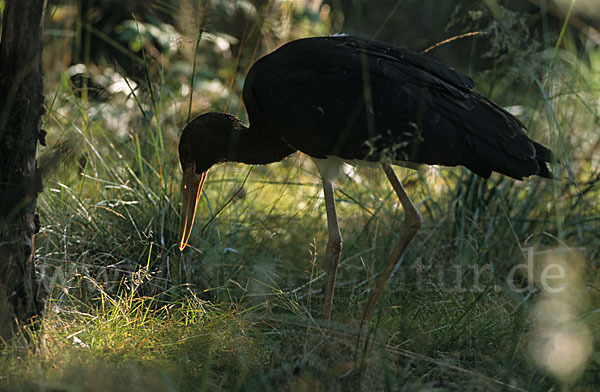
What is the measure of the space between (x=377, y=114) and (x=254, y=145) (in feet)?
2.80

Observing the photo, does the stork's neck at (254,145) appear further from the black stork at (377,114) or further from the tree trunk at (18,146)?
the tree trunk at (18,146)

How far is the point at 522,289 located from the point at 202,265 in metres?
1.51

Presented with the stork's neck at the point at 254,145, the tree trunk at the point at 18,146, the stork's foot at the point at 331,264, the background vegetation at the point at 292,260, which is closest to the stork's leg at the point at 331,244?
the stork's foot at the point at 331,264

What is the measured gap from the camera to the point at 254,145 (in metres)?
3.60

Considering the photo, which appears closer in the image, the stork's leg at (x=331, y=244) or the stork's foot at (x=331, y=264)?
the stork's foot at (x=331, y=264)

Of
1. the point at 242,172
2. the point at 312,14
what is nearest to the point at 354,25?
the point at 312,14

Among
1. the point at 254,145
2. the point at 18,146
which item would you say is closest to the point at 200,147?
the point at 254,145

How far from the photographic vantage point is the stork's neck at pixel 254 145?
3578mm

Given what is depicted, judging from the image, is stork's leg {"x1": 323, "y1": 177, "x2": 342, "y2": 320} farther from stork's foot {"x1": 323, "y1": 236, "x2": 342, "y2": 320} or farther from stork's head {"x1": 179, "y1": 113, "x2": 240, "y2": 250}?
stork's head {"x1": 179, "y1": 113, "x2": 240, "y2": 250}

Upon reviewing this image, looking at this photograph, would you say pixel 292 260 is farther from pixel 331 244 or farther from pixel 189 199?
pixel 189 199

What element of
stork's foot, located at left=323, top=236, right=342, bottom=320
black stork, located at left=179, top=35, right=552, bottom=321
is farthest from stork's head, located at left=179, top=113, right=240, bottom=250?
stork's foot, located at left=323, top=236, right=342, bottom=320

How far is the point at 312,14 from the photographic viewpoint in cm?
524

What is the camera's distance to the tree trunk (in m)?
2.20

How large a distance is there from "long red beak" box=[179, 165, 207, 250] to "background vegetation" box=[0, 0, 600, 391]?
3.5 inches
